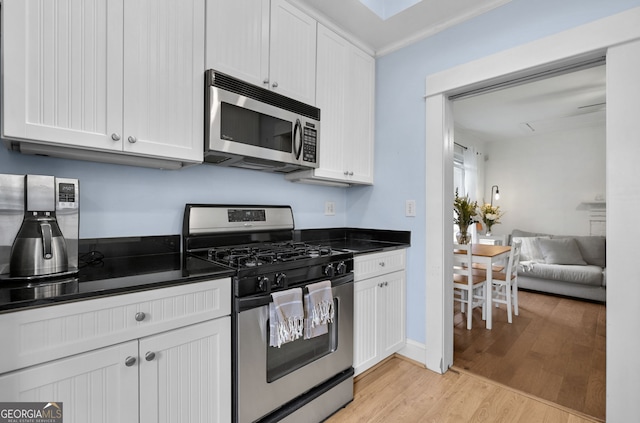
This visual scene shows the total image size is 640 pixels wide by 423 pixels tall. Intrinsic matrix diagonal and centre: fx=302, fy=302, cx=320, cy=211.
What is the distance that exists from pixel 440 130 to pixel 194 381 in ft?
7.16

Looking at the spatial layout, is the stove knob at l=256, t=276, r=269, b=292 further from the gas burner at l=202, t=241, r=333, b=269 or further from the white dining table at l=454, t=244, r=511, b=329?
the white dining table at l=454, t=244, r=511, b=329

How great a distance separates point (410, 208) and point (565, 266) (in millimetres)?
3475

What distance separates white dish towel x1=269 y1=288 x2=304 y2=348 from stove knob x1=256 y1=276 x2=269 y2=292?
2.1 inches

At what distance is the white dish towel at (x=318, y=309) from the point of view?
62.1 inches

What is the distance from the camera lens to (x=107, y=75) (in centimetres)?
130

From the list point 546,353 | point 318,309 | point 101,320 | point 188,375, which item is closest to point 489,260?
point 546,353

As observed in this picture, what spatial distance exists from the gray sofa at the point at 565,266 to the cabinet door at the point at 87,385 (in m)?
4.65

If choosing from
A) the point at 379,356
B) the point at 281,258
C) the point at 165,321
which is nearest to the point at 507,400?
the point at 379,356

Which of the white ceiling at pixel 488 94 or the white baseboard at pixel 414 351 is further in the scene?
the white baseboard at pixel 414 351

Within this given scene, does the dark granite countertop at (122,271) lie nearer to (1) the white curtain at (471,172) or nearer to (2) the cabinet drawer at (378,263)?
(2) the cabinet drawer at (378,263)

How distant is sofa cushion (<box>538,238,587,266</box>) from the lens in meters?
4.46

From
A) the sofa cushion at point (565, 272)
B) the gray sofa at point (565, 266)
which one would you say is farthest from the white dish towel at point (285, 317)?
the sofa cushion at point (565, 272)

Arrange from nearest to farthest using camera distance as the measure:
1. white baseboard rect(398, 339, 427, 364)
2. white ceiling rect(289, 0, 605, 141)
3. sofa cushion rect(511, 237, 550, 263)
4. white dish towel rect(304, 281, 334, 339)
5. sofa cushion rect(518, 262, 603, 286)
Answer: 1. white dish towel rect(304, 281, 334, 339)
2. white ceiling rect(289, 0, 605, 141)
3. white baseboard rect(398, 339, 427, 364)
4. sofa cushion rect(518, 262, 603, 286)
5. sofa cushion rect(511, 237, 550, 263)

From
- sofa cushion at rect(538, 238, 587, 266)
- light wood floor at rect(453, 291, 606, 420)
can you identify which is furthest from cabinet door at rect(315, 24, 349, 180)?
sofa cushion at rect(538, 238, 587, 266)
